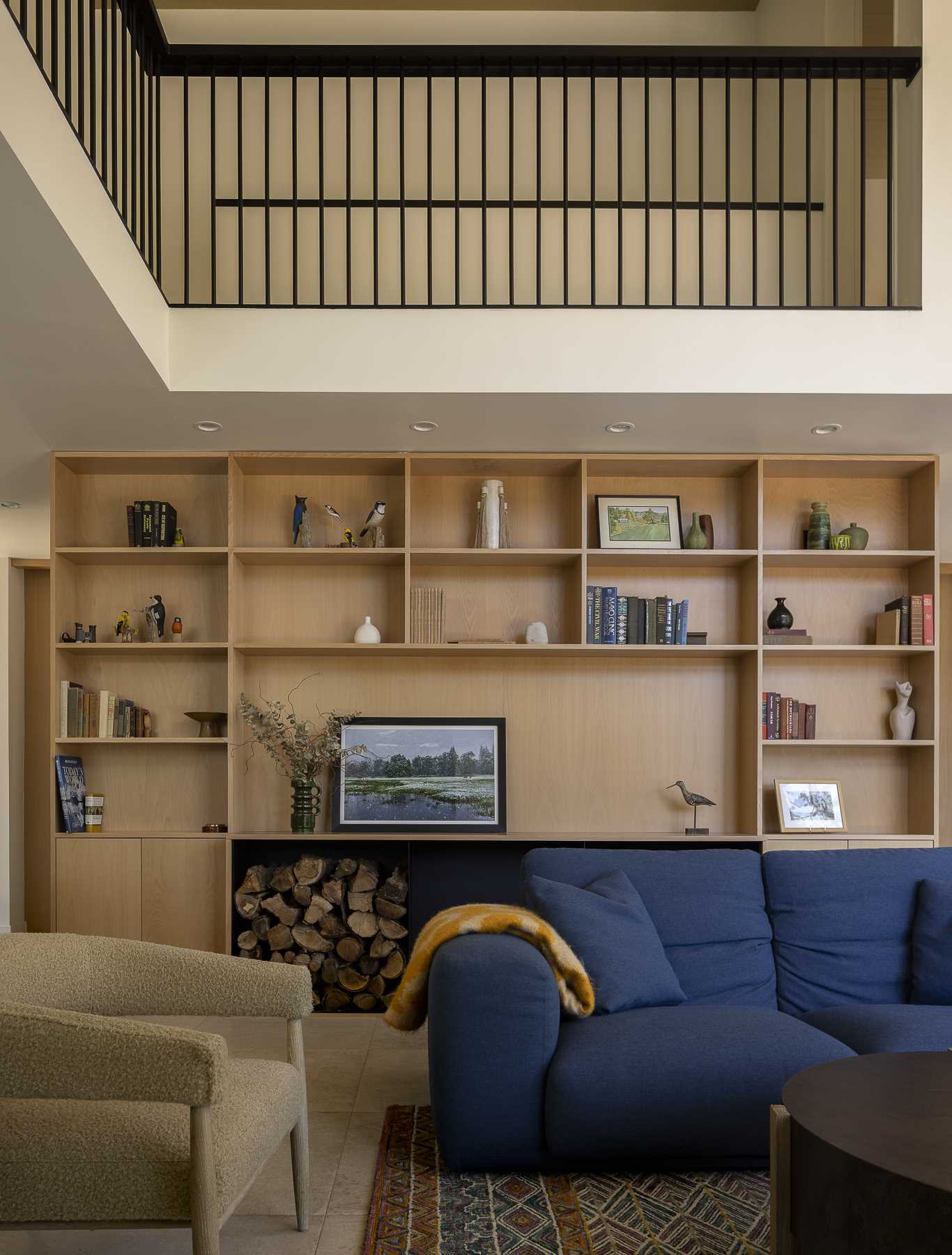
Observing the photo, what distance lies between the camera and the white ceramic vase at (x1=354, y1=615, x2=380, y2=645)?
514cm

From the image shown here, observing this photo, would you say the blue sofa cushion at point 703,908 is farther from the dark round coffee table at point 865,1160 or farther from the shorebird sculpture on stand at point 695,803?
the shorebird sculpture on stand at point 695,803

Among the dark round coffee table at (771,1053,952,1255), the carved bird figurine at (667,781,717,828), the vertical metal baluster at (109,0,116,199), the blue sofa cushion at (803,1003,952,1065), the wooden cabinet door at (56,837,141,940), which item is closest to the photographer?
the dark round coffee table at (771,1053,952,1255)

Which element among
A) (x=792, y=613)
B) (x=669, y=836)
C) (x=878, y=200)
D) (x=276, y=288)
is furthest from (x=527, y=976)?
(x=878, y=200)

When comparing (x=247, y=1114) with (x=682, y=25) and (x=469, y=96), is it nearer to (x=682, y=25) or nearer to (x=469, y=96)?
(x=469, y=96)

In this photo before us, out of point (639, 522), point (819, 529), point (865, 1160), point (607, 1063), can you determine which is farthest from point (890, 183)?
point (865, 1160)

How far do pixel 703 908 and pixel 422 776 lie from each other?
188 cm

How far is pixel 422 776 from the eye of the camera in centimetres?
523

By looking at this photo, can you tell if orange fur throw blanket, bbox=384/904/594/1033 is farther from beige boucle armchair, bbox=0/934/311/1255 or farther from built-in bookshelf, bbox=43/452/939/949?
built-in bookshelf, bbox=43/452/939/949

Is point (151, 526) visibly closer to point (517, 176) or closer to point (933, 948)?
point (517, 176)

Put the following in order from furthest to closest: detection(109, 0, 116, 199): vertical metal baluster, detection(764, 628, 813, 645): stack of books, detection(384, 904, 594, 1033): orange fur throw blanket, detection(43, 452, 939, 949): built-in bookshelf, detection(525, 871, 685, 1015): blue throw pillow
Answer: detection(43, 452, 939, 949): built-in bookshelf → detection(764, 628, 813, 645): stack of books → detection(109, 0, 116, 199): vertical metal baluster → detection(525, 871, 685, 1015): blue throw pillow → detection(384, 904, 594, 1033): orange fur throw blanket

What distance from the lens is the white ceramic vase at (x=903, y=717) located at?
519 cm

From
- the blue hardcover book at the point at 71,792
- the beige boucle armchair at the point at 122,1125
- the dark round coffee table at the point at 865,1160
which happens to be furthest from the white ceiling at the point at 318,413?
the dark round coffee table at the point at 865,1160

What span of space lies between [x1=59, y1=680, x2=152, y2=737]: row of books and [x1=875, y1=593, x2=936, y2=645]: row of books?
348 centimetres

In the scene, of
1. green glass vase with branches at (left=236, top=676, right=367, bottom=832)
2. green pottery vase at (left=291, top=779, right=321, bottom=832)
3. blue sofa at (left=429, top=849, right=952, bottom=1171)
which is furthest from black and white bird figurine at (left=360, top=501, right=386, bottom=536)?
blue sofa at (left=429, top=849, right=952, bottom=1171)
